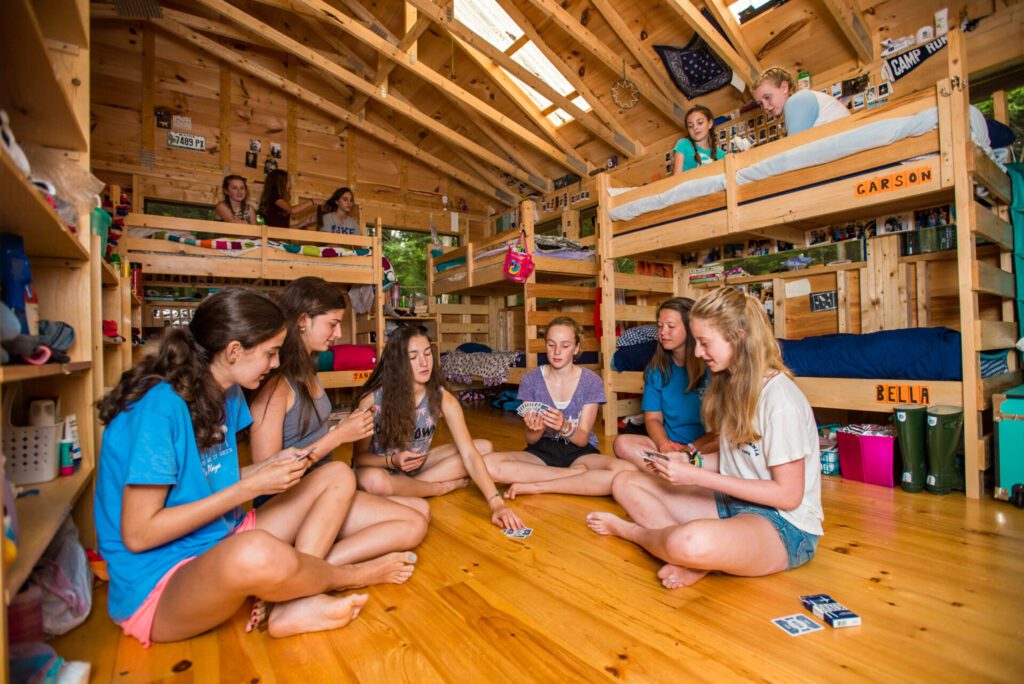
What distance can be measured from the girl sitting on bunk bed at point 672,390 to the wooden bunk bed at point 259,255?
2.85 m

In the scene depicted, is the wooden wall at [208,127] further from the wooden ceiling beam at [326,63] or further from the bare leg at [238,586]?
the bare leg at [238,586]

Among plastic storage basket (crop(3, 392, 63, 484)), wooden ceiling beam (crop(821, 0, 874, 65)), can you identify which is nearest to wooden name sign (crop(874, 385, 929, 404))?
wooden ceiling beam (crop(821, 0, 874, 65))

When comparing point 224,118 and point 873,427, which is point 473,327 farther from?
point 873,427

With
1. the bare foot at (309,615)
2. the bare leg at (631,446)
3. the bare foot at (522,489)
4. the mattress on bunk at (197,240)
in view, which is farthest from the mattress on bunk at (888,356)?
the mattress on bunk at (197,240)

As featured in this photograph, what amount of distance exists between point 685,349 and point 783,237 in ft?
5.97

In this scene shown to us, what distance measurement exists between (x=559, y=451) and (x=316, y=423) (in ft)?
4.03

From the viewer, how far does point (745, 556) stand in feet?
4.84

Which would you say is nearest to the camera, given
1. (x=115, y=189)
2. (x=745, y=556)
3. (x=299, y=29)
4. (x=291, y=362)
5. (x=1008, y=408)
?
(x=745, y=556)

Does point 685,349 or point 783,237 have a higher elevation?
point 783,237

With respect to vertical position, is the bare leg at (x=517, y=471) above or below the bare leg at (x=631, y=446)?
below

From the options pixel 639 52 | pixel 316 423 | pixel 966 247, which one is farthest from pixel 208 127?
pixel 966 247

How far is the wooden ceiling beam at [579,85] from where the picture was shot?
4719mm

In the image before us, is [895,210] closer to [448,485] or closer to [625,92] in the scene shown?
[625,92]

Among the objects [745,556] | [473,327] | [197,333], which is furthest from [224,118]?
[745,556]
